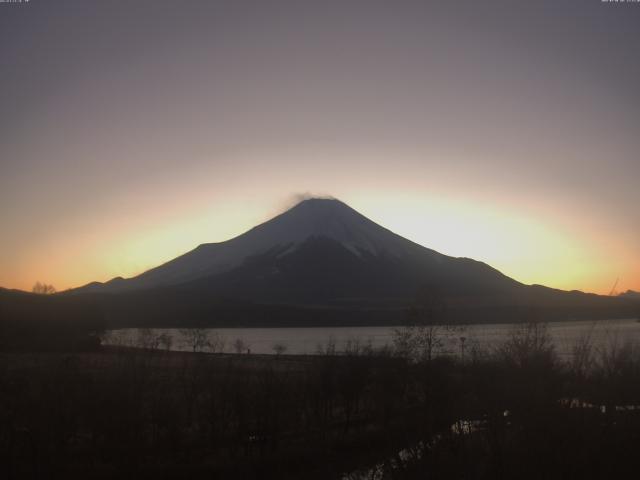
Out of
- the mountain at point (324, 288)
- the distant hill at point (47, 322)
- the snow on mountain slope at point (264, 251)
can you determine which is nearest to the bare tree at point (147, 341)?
the distant hill at point (47, 322)

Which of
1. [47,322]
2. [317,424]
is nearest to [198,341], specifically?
[47,322]

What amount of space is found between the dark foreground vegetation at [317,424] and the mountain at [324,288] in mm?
80515

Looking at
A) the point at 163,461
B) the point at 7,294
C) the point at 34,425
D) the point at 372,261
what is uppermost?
the point at 372,261

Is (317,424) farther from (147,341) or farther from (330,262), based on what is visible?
(330,262)

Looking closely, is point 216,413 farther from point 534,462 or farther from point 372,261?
point 372,261

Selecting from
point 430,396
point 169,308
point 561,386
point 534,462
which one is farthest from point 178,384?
point 169,308

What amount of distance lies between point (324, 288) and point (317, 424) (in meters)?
146

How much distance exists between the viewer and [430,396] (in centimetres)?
2192

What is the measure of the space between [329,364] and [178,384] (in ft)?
22.7

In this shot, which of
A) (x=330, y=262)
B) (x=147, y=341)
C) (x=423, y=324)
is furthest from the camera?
(x=330, y=262)

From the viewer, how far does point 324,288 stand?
168375mm

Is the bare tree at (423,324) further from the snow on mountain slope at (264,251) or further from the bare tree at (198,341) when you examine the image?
the snow on mountain slope at (264,251)

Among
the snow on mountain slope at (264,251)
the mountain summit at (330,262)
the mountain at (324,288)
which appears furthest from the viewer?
the snow on mountain slope at (264,251)

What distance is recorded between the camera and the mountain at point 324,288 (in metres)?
121
